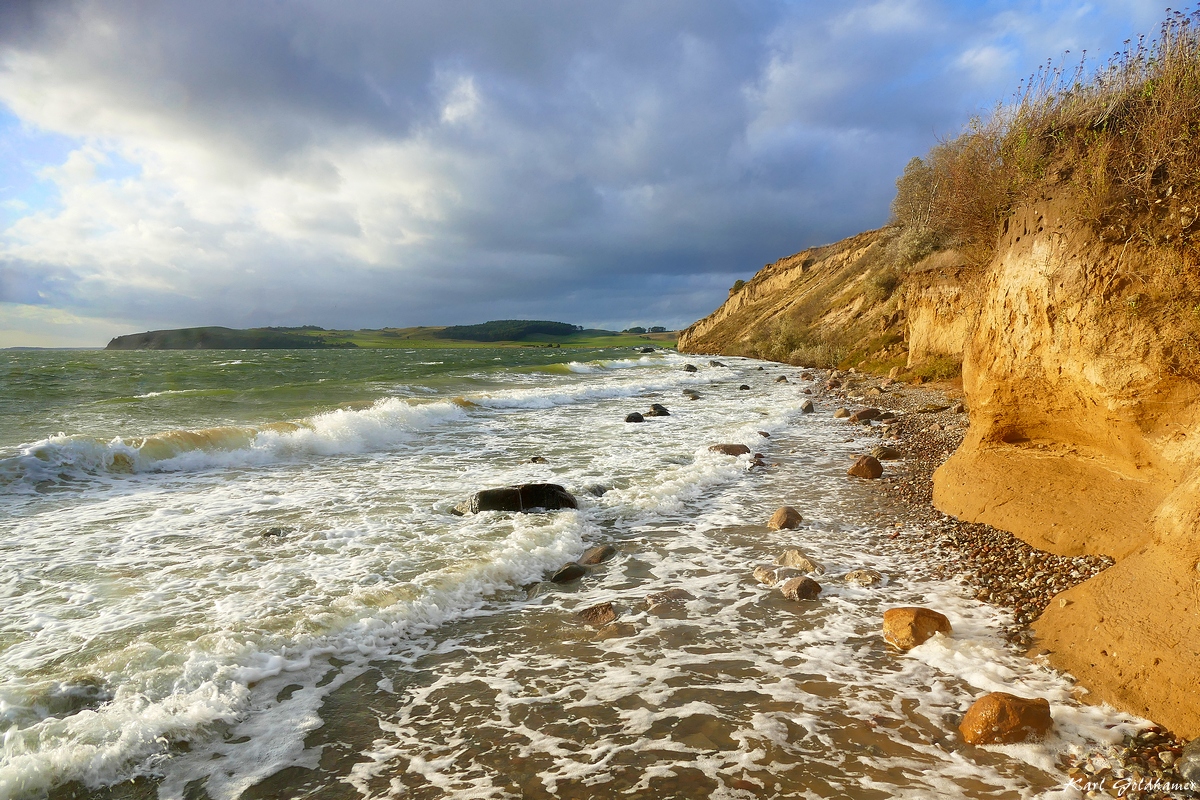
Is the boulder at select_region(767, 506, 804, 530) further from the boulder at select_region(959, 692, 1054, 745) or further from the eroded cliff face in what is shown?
the boulder at select_region(959, 692, 1054, 745)

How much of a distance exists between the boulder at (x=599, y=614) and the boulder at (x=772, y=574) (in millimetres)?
1675

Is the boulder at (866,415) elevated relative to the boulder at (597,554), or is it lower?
elevated

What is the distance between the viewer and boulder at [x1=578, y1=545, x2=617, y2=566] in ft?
22.7

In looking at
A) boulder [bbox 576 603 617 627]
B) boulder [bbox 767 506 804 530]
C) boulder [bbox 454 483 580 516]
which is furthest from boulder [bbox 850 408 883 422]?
boulder [bbox 576 603 617 627]

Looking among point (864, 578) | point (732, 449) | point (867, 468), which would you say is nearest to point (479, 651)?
point (864, 578)

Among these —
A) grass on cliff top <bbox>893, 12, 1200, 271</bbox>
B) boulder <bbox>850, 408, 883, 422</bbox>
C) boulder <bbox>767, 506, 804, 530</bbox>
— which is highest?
grass on cliff top <bbox>893, 12, 1200, 271</bbox>

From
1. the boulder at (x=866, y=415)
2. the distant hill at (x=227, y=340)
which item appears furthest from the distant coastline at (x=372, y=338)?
the boulder at (x=866, y=415)

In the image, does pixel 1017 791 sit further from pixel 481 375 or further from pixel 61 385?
pixel 61 385

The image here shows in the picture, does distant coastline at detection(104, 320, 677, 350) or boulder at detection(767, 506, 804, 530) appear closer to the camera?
boulder at detection(767, 506, 804, 530)

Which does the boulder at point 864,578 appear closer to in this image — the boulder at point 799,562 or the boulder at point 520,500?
the boulder at point 799,562

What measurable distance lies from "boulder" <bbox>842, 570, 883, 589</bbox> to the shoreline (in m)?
0.70

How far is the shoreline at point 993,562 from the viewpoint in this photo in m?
3.23

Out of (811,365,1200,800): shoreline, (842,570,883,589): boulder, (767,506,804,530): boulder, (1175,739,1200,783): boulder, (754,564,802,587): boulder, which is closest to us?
(1175,739,1200,783): boulder

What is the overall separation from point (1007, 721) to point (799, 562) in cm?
285
